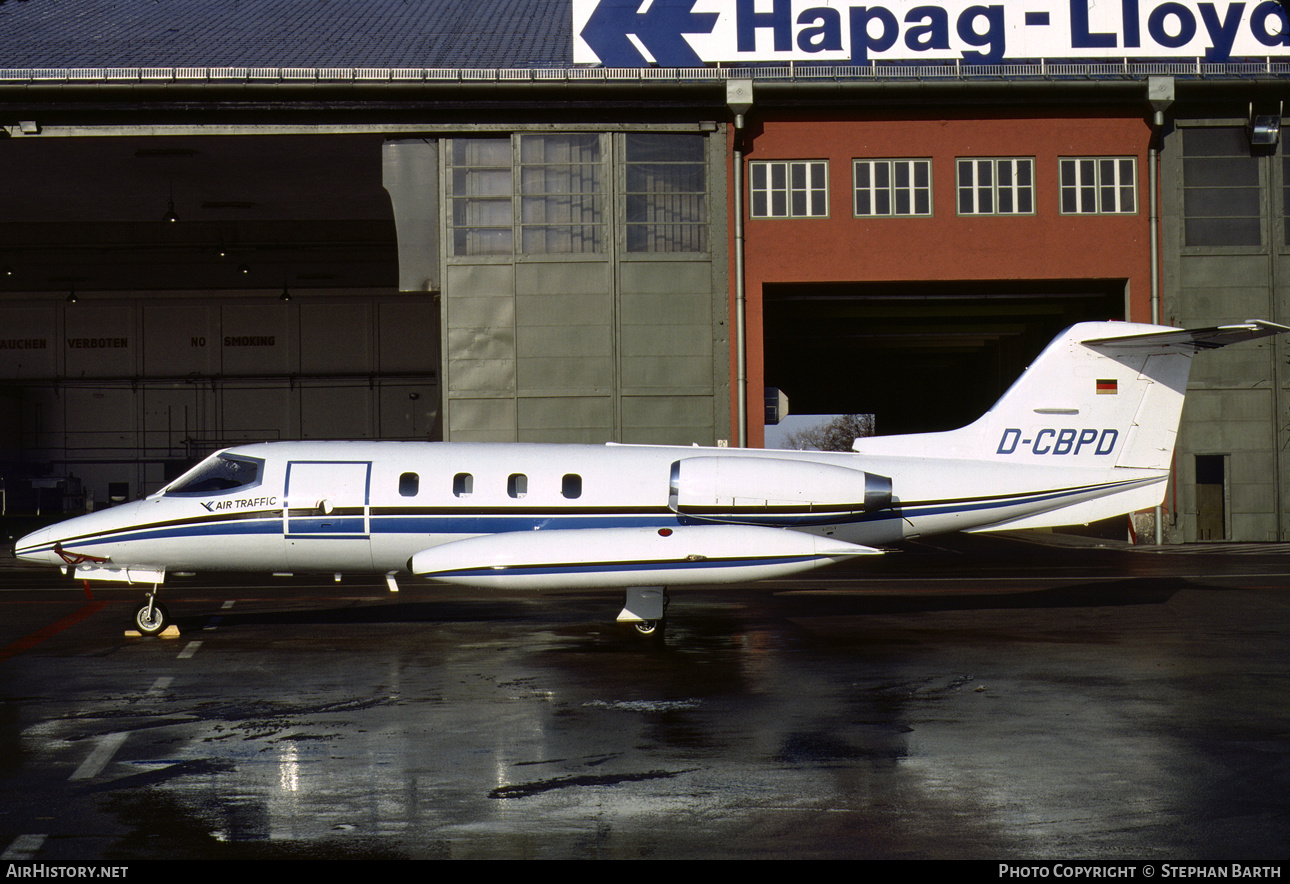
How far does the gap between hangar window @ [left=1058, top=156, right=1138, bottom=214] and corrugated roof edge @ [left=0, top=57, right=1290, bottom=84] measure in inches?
89.5

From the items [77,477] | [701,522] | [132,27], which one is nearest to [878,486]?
[701,522]

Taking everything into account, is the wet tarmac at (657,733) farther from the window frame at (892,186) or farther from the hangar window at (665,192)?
the window frame at (892,186)

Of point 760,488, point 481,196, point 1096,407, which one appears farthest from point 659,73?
point 760,488

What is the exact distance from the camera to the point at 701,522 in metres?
15.5

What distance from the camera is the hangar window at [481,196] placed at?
1243 inches

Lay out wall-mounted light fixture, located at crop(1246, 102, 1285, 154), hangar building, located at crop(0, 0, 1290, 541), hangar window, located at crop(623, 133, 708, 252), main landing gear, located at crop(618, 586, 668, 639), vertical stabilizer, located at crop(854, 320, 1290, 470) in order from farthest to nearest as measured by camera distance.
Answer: hangar window, located at crop(623, 133, 708, 252)
wall-mounted light fixture, located at crop(1246, 102, 1285, 154)
hangar building, located at crop(0, 0, 1290, 541)
vertical stabilizer, located at crop(854, 320, 1290, 470)
main landing gear, located at crop(618, 586, 668, 639)

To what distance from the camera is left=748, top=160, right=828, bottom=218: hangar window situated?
104 feet

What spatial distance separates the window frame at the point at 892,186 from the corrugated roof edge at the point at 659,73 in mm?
2162

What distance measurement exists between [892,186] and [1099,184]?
5689 mm

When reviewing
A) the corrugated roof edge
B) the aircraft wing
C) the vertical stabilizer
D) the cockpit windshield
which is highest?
the corrugated roof edge

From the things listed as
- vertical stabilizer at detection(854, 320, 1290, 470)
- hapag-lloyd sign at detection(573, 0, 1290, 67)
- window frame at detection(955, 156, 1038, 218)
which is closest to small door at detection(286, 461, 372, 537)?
vertical stabilizer at detection(854, 320, 1290, 470)

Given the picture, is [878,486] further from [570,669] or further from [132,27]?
[132,27]

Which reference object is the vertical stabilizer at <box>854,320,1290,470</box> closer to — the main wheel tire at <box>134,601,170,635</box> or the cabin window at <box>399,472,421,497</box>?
the cabin window at <box>399,472,421,497</box>

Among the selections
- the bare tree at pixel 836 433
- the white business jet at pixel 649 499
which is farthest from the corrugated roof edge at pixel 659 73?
the bare tree at pixel 836 433
